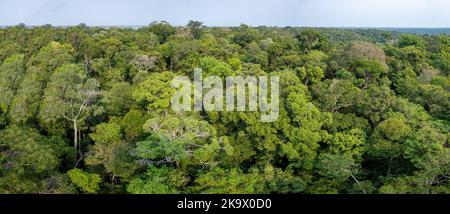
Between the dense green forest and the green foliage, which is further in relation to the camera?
the green foliage

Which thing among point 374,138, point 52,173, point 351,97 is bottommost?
point 52,173

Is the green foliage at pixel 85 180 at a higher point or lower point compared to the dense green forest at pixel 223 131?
lower

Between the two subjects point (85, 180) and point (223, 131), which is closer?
point (85, 180)

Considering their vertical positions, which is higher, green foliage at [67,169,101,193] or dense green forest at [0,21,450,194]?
dense green forest at [0,21,450,194]

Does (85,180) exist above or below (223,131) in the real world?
below
